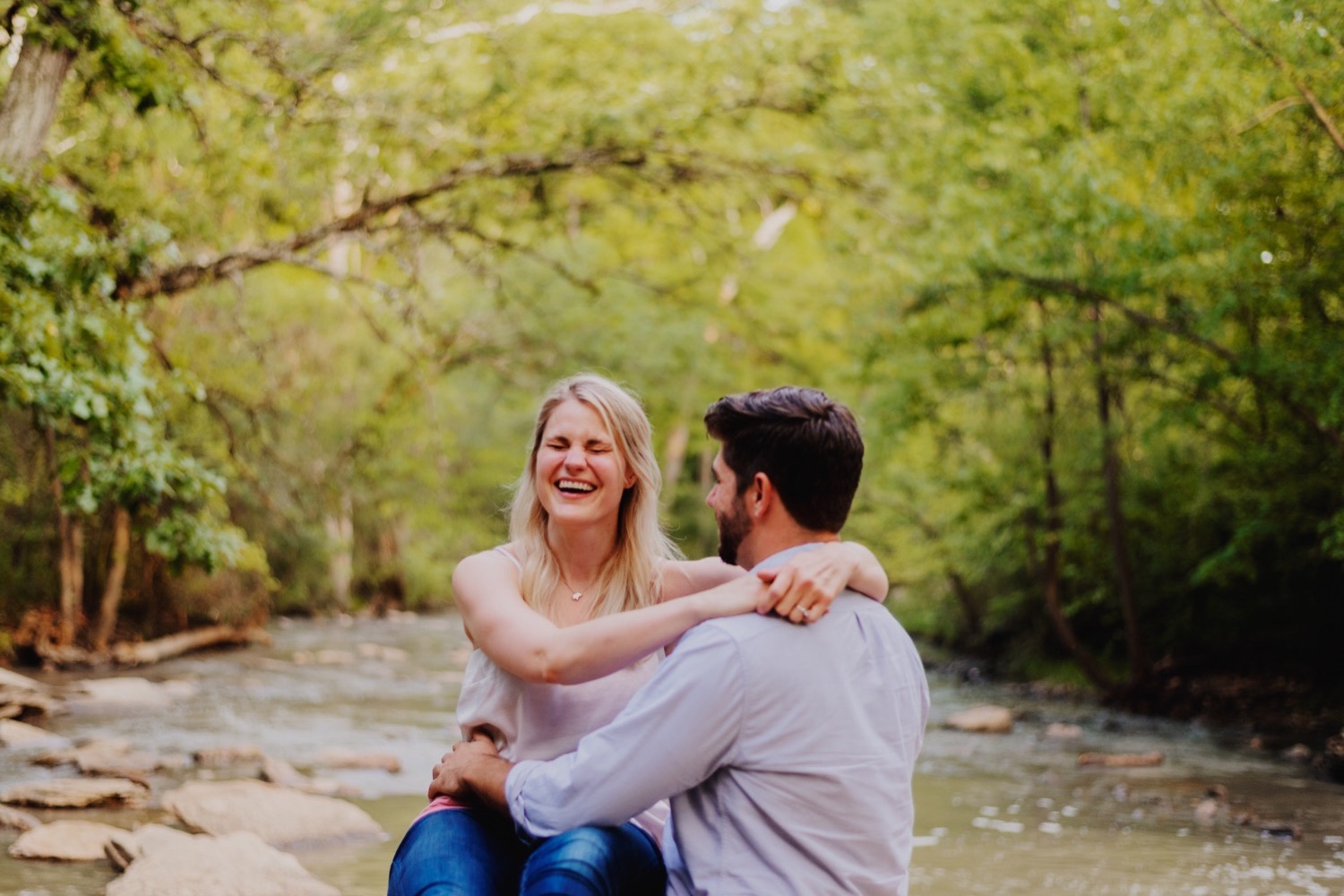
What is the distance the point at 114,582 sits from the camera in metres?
14.6

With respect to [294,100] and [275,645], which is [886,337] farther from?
[275,645]

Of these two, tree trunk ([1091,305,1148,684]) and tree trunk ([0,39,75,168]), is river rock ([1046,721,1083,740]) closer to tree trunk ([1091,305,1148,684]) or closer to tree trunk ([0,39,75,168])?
tree trunk ([1091,305,1148,684])

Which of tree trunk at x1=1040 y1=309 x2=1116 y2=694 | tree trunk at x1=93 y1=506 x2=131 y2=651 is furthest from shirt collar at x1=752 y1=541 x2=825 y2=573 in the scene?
tree trunk at x1=93 y1=506 x2=131 y2=651

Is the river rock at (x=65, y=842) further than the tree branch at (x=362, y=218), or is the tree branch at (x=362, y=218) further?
the tree branch at (x=362, y=218)

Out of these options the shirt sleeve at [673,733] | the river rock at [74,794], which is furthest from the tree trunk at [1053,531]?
the shirt sleeve at [673,733]

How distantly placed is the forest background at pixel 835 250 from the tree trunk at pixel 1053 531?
0.19 feet

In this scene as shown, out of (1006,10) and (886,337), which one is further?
(886,337)

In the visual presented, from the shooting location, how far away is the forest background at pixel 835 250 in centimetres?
810

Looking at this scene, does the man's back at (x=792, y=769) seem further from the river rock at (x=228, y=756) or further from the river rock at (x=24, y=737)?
the river rock at (x=24, y=737)

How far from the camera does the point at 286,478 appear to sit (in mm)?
14875

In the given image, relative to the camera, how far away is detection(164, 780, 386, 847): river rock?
21.3ft

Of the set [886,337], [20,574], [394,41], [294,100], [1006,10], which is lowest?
[20,574]

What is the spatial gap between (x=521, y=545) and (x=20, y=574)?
42.3ft

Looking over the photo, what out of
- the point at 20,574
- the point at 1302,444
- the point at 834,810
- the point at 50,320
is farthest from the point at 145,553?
the point at 834,810
